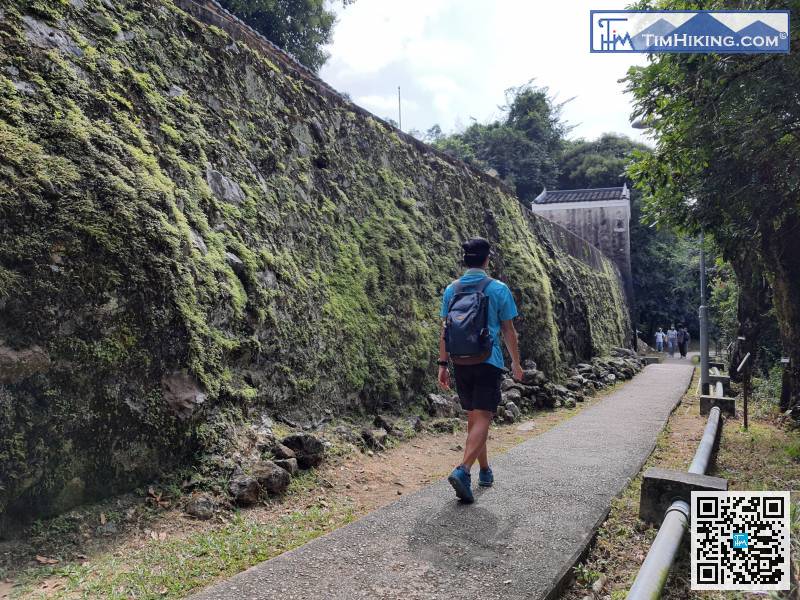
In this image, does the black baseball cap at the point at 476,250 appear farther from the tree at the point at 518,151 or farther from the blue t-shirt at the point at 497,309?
the tree at the point at 518,151

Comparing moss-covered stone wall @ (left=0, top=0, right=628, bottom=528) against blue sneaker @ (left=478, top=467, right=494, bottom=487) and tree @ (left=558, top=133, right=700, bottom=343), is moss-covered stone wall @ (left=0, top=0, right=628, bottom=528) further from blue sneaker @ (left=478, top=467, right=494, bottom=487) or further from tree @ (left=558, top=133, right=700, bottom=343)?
tree @ (left=558, top=133, right=700, bottom=343)

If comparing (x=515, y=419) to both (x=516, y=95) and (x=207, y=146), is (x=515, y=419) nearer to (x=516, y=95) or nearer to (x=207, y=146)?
(x=207, y=146)

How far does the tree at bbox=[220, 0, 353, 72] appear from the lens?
1741 cm

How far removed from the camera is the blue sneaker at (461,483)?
356 centimetres

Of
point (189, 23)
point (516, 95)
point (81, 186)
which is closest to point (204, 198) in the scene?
point (81, 186)

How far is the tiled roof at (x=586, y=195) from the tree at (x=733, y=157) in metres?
21.3

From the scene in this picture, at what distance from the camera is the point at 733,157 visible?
239 inches

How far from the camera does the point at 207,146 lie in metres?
5.16

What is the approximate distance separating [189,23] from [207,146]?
→ 1.55 m

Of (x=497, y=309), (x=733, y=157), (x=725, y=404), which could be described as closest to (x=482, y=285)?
(x=497, y=309)

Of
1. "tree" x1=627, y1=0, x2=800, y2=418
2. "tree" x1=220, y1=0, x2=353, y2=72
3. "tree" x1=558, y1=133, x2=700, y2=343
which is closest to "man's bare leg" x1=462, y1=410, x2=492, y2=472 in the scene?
"tree" x1=627, y1=0, x2=800, y2=418

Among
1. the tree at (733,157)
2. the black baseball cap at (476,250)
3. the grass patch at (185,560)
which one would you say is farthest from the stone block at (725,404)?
the grass patch at (185,560)

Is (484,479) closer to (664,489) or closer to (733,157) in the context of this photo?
(664,489)

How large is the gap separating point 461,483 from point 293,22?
63.8ft
